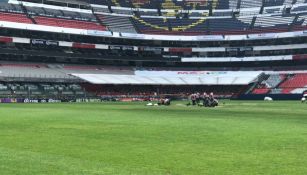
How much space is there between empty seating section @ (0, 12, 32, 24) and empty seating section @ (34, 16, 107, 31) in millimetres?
2639

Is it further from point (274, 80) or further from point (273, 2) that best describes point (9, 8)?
point (273, 2)

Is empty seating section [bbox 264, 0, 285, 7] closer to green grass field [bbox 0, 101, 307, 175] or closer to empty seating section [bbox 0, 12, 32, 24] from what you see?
empty seating section [bbox 0, 12, 32, 24]

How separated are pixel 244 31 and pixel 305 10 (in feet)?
52.9

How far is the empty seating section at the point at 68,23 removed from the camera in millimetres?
101625

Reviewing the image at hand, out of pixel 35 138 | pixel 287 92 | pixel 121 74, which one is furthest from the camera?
pixel 121 74

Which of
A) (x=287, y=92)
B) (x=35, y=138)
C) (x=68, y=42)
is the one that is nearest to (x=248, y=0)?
(x=287, y=92)

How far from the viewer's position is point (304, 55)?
10819 centimetres

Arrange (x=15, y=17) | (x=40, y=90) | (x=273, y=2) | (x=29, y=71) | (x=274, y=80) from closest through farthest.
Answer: (x=40, y=90)
(x=29, y=71)
(x=15, y=17)
(x=274, y=80)
(x=273, y=2)

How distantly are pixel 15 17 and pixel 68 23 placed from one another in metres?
13.1

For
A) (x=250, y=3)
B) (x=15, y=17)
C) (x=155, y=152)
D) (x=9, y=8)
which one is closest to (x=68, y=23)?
(x=15, y=17)

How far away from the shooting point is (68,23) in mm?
105438

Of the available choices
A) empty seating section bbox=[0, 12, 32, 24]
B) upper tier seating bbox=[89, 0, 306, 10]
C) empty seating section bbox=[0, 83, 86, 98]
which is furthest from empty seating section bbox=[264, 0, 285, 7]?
empty seating section bbox=[0, 12, 32, 24]

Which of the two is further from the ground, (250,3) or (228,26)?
(250,3)

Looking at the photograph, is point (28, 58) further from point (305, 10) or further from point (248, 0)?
point (305, 10)
